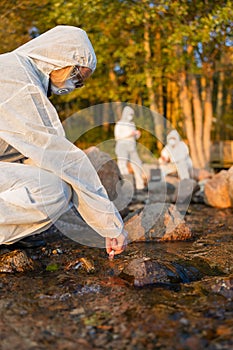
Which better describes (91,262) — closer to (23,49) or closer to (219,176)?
(23,49)

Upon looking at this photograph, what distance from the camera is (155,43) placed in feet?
49.7

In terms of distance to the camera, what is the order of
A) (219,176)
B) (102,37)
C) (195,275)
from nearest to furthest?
(195,275), (219,176), (102,37)

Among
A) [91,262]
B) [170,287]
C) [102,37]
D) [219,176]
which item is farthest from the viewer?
[102,37]

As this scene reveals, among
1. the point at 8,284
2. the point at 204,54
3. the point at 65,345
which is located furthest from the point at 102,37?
the point at 65,345

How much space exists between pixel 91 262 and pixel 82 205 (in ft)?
1.64

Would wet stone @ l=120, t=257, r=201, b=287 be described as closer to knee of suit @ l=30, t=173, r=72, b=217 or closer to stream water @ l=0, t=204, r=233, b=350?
stream water @ l=0, t=204, r=233, b=350

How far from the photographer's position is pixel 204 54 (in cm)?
1388

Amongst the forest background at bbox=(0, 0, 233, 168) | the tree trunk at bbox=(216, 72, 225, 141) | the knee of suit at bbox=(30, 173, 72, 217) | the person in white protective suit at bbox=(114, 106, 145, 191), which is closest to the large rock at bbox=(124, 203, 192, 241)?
the knee of suit at bbox=(30, 173, 72, 217)

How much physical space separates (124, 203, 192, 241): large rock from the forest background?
19.4ft

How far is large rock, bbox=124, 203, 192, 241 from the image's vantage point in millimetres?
4531

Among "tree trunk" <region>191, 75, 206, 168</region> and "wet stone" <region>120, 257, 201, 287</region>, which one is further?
"tree trunk" <region>191, 75, 206, 168</region>

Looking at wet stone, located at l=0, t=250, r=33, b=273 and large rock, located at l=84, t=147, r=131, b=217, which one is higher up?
wet stone, located at l=0, t=250, r=33, b=273

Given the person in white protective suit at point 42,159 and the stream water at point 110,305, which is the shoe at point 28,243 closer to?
the stream water at point 110,305

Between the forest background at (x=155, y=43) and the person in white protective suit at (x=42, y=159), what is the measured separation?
6810 mm
